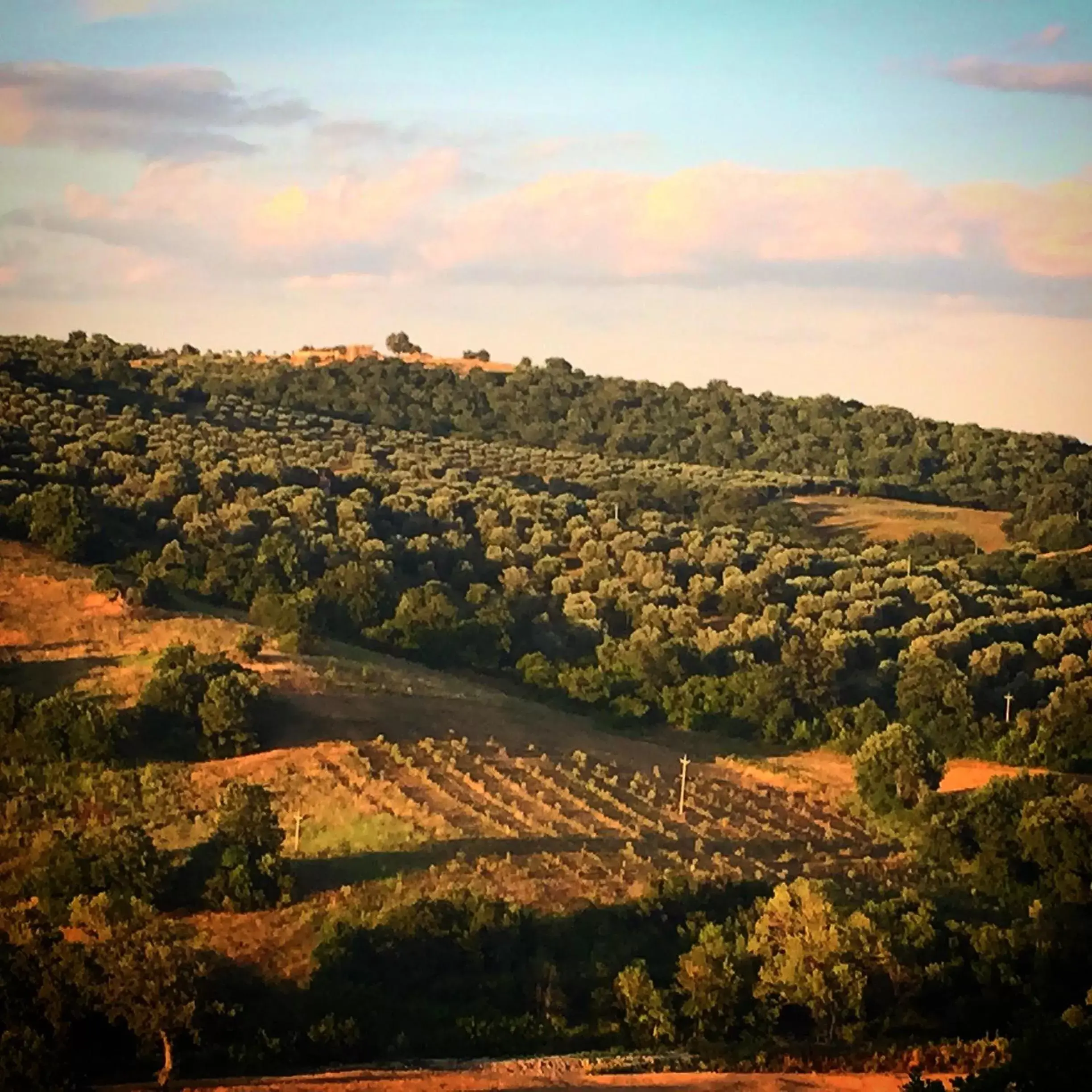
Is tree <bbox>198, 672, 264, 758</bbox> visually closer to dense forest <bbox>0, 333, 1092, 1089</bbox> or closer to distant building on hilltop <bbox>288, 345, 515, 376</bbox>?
dense forest <bbox>0, 333, 1092, 1089</bbox>

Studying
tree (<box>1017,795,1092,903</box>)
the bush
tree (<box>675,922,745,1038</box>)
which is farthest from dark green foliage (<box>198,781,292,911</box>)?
tree (<box>1017,795,1092,903</box>)

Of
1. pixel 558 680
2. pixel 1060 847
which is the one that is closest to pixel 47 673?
pixel 558 680

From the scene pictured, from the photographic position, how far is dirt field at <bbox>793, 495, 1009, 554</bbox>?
42750 millimetres

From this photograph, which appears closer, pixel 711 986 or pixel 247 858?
pixel 711 986

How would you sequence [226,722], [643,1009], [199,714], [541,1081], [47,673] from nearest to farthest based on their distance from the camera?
[541,1081] → [643,1009] → [226,722] → [199,714] → [47,673]

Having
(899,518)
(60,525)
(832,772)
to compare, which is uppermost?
(899,518)

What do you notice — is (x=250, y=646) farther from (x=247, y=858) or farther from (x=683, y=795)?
(x=247, y=858)

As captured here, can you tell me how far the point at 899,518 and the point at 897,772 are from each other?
2262 cm

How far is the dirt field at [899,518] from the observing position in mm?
42750

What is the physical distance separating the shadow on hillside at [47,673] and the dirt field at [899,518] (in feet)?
78.4

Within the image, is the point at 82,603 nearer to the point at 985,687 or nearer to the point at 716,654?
the point at 716,654

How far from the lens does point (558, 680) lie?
96.2 ft

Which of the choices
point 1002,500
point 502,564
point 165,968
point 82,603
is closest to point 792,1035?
point 165,968

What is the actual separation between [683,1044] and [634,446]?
44263 millimetres
